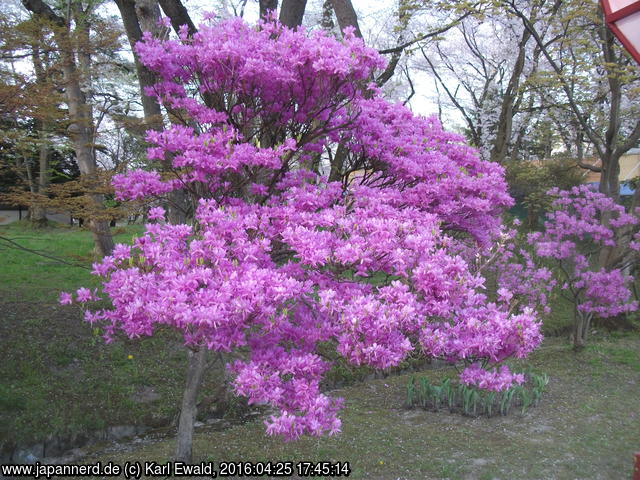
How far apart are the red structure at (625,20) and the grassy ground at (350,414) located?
3.78 metres

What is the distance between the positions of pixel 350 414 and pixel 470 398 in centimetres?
147

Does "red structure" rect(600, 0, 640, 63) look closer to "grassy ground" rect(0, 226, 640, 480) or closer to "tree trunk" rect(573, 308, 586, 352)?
"grassy ground" rect(0, 226, 640, 480)

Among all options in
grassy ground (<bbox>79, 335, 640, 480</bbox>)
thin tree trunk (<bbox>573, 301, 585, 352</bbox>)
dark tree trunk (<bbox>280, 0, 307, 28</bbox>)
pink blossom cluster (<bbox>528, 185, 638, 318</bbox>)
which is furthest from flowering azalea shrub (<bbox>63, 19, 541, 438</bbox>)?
thin tree trunk (<bbox>573, 301, 585, 352</bbox>)

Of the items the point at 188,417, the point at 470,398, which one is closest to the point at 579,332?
the point at 470,398

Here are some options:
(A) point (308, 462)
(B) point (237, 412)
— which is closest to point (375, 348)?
(A) point (308, 462)

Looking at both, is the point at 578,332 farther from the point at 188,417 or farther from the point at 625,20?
the point at 625,20

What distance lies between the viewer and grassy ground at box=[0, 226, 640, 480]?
5141mm

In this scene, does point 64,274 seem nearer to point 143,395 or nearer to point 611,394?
point 143,395

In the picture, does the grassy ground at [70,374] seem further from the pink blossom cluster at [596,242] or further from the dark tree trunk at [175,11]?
the pink blossom cluster at [596,242]

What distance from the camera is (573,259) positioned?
9.87 m

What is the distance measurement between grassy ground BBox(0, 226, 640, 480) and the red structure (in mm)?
3783

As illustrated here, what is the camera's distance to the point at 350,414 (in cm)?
669

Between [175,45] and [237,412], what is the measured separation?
489 cm

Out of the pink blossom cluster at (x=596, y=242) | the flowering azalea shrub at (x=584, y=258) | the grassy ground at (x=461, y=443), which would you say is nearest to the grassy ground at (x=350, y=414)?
the grassy ground at (x=461, y=443)
